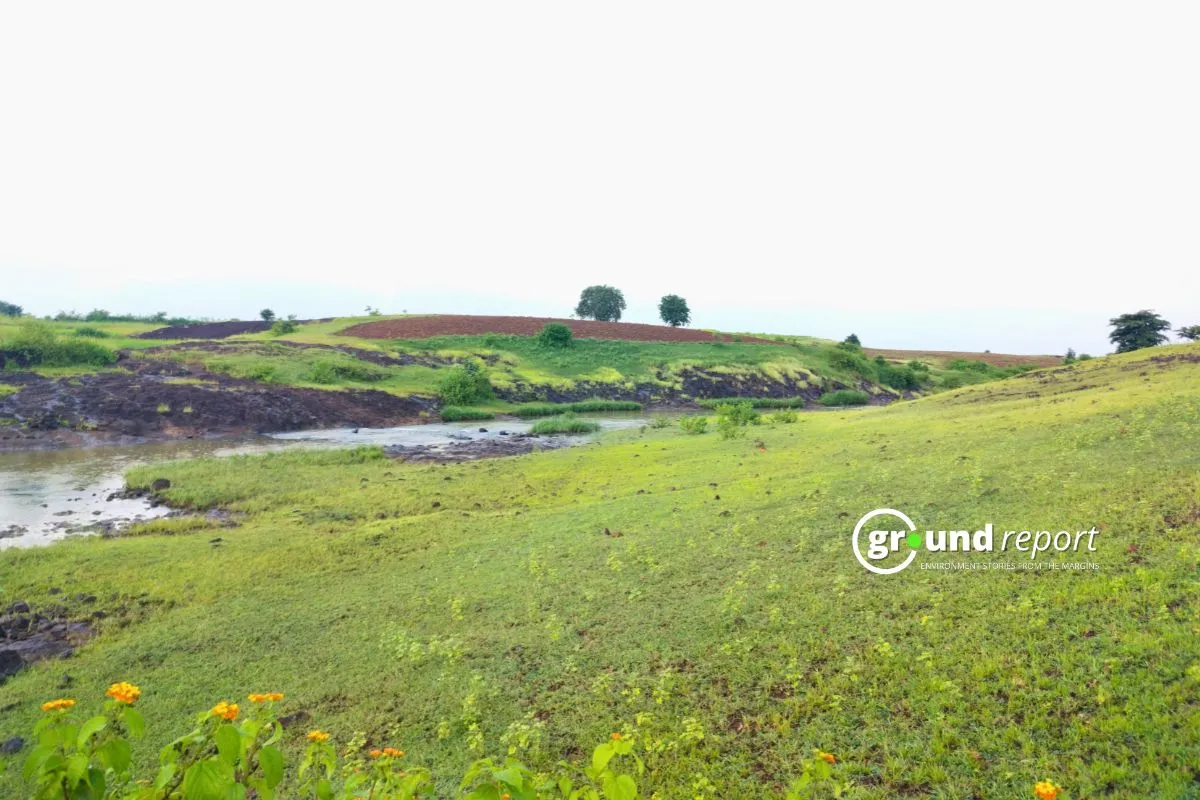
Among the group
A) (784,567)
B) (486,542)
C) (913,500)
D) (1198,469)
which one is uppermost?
(1198,469)

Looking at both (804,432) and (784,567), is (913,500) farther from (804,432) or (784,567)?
(804,432)

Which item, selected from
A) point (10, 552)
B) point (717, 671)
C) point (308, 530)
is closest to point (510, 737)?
point (717, 671)

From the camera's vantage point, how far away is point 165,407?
1499 inches

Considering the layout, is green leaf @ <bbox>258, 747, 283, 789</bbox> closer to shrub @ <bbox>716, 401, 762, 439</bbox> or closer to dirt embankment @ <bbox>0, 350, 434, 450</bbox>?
shrub @ <bbox>716, 401, 762, 439</bbox>

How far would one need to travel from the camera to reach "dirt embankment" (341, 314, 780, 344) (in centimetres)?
7356

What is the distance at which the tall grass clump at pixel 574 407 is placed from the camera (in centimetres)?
4948

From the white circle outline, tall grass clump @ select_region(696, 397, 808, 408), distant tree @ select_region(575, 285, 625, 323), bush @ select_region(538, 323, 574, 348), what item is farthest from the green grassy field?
distant tree @ select_region(575, 285, 625, 323)

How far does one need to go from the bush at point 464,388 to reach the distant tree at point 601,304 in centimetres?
5220

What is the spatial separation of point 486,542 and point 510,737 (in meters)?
7.13

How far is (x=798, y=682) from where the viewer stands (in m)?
6.60

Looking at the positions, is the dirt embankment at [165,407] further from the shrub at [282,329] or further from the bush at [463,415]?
the shrub at [282,329]

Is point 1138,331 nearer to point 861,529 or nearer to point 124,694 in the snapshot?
point 861,529

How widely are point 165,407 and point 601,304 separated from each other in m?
71.8

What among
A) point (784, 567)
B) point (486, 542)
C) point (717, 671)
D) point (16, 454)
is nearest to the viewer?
point (717, 671)
